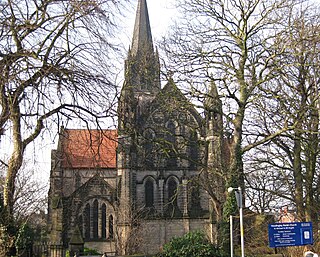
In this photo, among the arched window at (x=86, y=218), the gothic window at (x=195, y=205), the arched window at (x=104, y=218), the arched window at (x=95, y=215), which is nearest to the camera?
the gothic window at (x=195, y=205)

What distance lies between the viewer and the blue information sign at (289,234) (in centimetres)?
1380

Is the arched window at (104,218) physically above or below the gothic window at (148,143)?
below

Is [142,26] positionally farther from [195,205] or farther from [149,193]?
[195,205]

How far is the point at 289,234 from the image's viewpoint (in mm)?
13984

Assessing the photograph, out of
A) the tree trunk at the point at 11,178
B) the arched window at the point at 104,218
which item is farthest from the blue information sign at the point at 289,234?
the arched window at the point at 104,218

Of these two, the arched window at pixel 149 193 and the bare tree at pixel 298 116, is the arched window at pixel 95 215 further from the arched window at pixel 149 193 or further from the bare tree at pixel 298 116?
the bare tree at pixel 298 116

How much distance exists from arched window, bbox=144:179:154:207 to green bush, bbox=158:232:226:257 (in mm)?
22718

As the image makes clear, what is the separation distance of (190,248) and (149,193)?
23693 millimetres

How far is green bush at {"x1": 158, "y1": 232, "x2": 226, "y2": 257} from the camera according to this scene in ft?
50.5

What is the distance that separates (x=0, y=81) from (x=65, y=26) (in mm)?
2311

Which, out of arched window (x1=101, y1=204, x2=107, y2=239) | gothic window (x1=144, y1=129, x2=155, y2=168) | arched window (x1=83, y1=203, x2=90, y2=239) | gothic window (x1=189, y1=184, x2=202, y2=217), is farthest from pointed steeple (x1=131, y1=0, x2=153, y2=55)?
arched window (x1=83, y1=203, x2=90, y2=239)

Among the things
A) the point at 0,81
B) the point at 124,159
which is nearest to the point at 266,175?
the point at 0,81

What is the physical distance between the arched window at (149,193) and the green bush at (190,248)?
2272cm

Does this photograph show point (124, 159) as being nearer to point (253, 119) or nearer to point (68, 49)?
point (253, 119)
